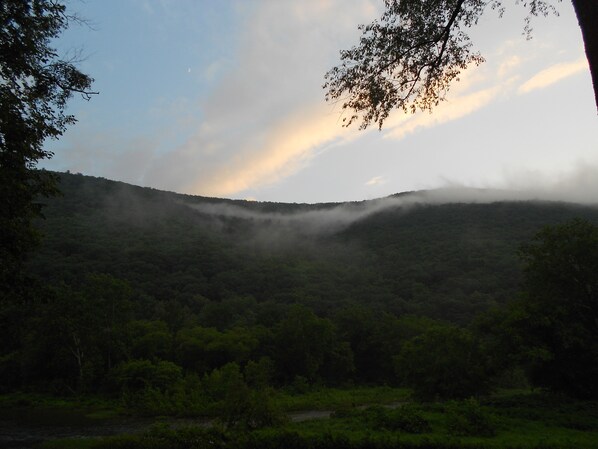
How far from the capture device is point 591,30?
5.73 metres

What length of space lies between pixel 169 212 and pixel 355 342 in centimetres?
11132

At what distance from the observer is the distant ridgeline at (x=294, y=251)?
9581 centimetres

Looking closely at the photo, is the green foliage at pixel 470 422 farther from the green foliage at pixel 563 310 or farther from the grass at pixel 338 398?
the grass at pixel 338 398

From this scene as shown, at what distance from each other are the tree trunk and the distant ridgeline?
79.7m

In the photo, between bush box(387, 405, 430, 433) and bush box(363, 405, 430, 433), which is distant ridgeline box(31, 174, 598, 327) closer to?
bush box(363, 405, 430, 433)

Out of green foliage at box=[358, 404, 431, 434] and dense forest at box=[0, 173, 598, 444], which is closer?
green foliage at box=[358, 404, 431, 434]

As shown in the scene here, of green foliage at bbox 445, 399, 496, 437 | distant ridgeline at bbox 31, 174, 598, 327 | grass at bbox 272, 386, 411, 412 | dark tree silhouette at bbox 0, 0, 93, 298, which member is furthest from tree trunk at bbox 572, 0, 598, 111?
distant ridgeline at bbox 31, 174, 598, 327

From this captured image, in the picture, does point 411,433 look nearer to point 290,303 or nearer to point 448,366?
point 448,366

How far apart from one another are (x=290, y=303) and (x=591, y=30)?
9363cm

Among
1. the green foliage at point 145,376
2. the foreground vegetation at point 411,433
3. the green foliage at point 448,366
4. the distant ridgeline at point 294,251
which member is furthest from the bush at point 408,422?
the distant ridgeline at point 294,251

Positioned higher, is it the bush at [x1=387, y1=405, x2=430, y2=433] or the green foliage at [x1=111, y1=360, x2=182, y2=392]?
the bush at [x1=387, y1=405, x2=430, y2=433]

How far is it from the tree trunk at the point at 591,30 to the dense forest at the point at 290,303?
13.1 m

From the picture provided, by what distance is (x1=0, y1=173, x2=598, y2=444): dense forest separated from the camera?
113 feet

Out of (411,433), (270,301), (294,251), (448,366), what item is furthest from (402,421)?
(294,251)
